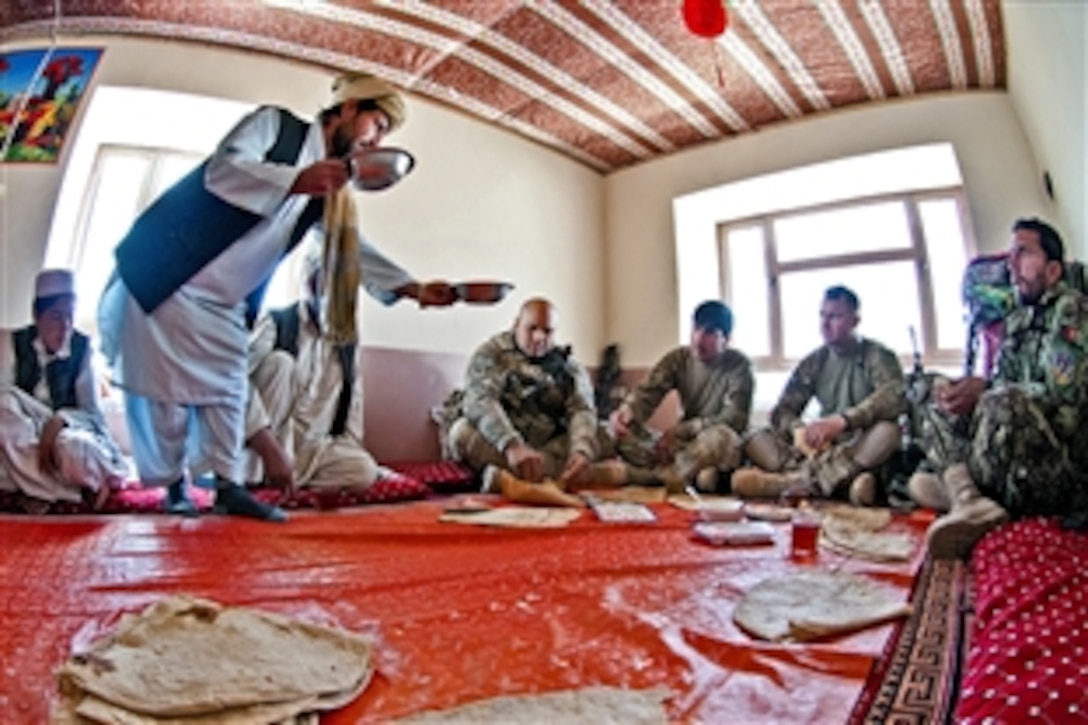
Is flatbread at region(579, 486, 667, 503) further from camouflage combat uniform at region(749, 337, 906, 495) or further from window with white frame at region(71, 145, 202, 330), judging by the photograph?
window with white frame at region(71, 145, 202, 330)

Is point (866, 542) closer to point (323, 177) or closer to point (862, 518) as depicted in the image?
point (862, 518)

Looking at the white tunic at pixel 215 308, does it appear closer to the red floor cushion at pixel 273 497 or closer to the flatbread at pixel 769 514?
the red floor cushion at pixel 273 497

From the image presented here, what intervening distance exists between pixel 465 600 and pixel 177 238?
134 cm

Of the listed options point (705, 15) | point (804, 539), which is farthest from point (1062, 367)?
point (705, 15)

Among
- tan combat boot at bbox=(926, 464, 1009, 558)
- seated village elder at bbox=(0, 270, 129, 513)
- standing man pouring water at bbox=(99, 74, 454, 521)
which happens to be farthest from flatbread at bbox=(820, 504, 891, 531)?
seated village elder at bbox=(0, 270, 129, 513)

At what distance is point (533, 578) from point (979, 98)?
3804 millimetres

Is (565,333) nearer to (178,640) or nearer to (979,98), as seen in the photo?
(979,98)

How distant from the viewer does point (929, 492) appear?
2.01m

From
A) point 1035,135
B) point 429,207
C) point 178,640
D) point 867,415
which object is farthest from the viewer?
point 429,207

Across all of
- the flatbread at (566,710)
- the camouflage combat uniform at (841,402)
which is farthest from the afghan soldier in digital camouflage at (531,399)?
the flatbread at (566,710)

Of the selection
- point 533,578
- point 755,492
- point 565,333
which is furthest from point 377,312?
point 533,578

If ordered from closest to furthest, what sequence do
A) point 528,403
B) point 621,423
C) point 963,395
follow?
point 963,395, point 528,403, point 621,423

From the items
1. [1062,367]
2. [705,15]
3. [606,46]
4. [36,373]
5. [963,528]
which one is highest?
[606,46]

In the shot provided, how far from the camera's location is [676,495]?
246 cm
